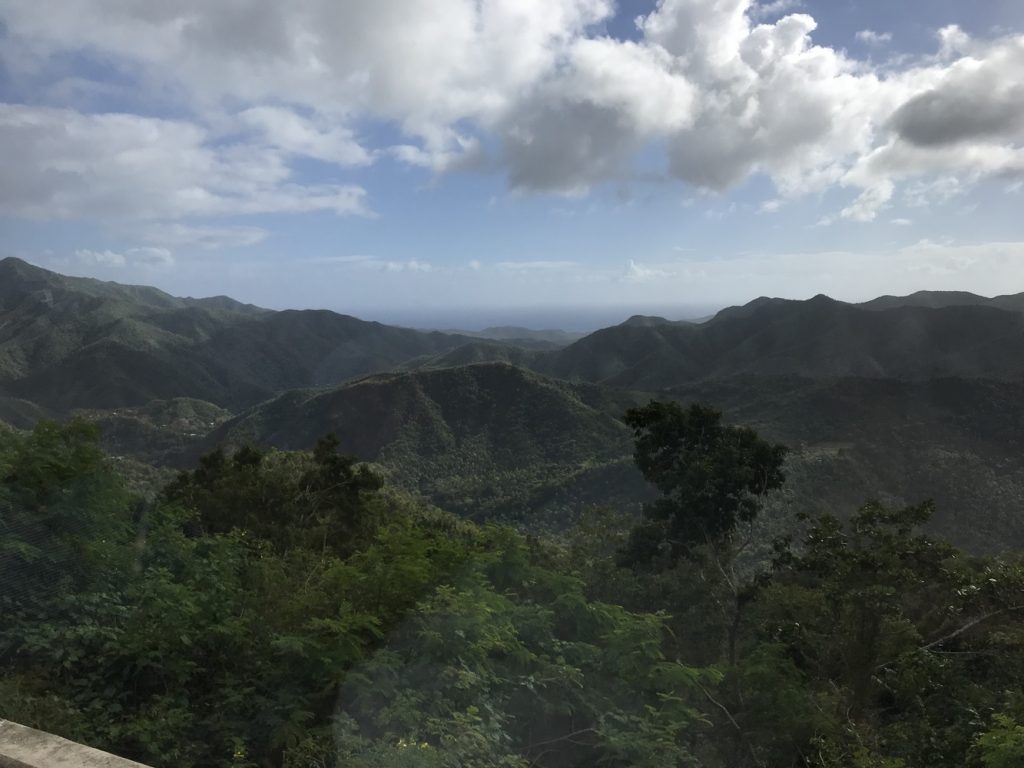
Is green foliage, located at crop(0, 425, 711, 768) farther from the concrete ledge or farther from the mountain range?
the mountain range

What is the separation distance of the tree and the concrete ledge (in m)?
9.78

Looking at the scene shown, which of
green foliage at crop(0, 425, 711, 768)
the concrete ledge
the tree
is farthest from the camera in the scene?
the tree

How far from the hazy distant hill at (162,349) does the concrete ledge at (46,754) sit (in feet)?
350

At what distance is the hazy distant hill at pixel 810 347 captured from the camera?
261ft

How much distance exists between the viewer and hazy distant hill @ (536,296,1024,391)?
79.5 m

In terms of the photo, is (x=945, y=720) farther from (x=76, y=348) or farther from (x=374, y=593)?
(x=76, y=348)

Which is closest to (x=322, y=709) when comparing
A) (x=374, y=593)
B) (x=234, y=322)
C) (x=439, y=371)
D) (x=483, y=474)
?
(x=374, y=593)

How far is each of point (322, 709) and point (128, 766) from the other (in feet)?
5.84

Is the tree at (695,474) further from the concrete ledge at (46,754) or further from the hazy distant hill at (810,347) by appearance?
the hazy distant hill at (810,347)

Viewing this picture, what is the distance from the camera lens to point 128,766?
7.79 ft

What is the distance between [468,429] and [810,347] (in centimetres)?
6151

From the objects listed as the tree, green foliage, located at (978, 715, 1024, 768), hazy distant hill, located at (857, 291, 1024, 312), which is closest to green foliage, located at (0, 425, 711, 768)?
green foliage, located at (978, 715, 1024, 768)

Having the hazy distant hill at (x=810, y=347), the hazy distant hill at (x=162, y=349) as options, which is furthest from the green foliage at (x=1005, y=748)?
the hazy distant hill at (x=162, y=349)

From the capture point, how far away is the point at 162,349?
125 metres
